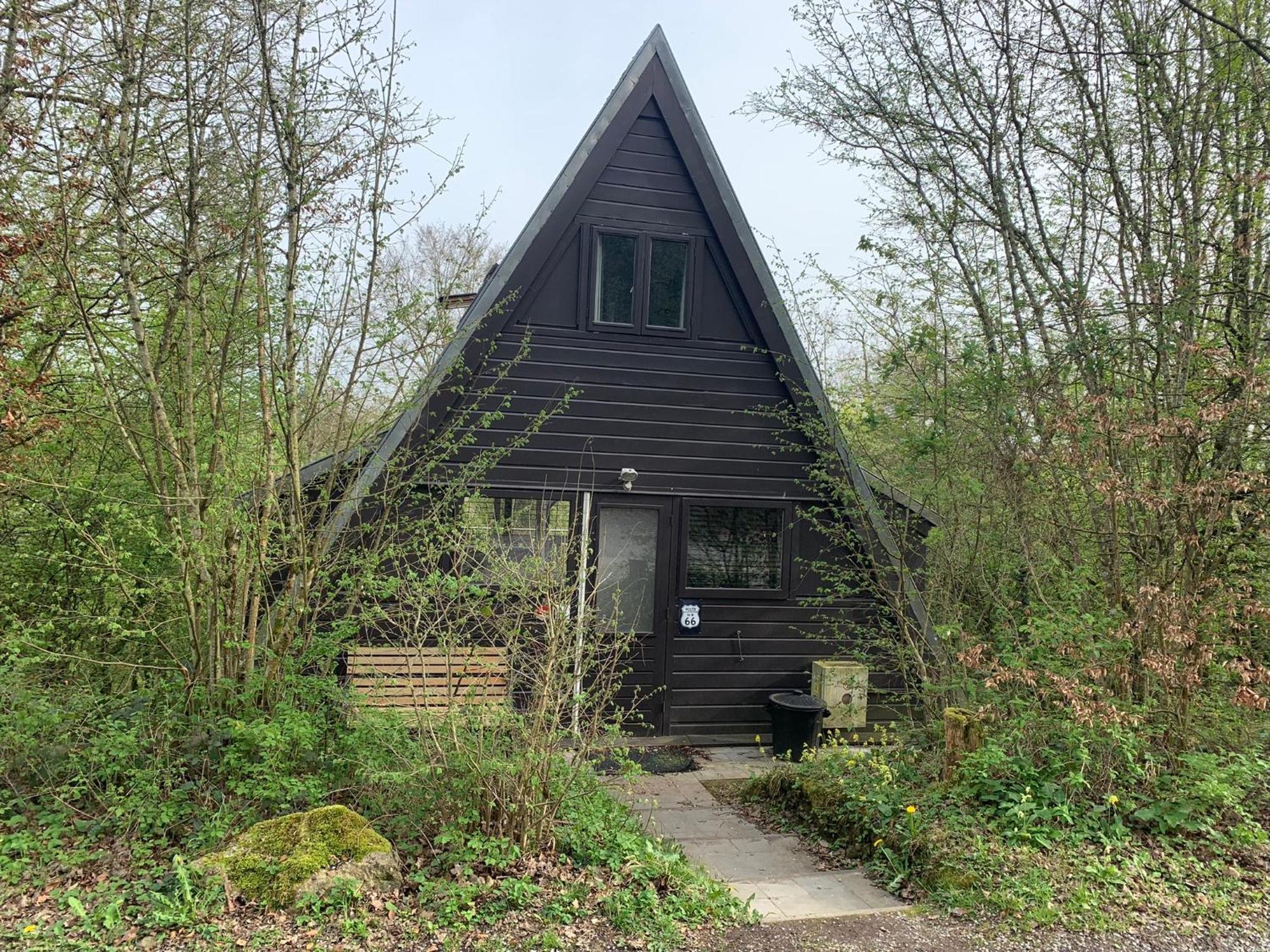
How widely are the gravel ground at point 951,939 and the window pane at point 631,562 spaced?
4158mm

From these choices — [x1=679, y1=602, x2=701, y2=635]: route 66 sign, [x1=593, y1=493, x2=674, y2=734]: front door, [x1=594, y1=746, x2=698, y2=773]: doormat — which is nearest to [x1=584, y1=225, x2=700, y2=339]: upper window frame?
[x1=593, y1=493, x2=674, y2=734]: front door

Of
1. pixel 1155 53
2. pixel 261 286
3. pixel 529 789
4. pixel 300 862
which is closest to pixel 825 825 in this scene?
pixel 529 789

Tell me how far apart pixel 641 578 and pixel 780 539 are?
144cm

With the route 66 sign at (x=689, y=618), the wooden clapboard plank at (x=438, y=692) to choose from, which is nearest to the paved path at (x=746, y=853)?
the wooden clapboard plank at (x=438, y=692)

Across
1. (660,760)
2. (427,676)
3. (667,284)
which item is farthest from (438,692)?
(667,284)

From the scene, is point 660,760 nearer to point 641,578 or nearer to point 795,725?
point 795,725

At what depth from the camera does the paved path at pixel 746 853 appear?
13.8ft

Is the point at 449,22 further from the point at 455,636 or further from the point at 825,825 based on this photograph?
the point at 825,825

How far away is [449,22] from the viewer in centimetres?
569

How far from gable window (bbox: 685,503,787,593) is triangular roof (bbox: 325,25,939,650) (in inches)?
36.6

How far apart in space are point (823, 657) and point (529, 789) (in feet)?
15.6

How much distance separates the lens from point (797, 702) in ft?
24.6

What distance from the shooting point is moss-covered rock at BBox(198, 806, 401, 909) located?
3459 millimetres

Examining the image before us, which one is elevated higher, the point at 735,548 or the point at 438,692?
the point at 735,548
